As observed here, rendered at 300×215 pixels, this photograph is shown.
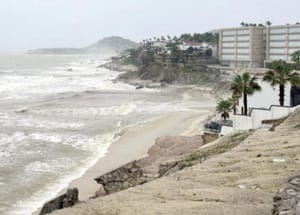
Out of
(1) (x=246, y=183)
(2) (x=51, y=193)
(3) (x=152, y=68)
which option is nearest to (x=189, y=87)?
(3) (x=152, y=68)

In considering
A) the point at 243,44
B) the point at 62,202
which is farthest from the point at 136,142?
the point at 243,44

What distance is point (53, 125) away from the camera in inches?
1757

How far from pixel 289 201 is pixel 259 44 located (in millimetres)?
97623

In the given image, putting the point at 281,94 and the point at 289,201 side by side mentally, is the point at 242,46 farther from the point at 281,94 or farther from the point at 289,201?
the point at 289,201

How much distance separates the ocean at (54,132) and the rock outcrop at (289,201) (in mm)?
13420

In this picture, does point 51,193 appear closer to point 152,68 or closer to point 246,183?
point 246,183

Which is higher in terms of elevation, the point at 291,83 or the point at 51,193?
the point at 291,83

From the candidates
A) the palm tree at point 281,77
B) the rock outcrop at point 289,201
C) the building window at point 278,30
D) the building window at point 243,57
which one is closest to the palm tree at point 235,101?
the palm tree at point 281,77

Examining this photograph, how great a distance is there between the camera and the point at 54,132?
1599 inches

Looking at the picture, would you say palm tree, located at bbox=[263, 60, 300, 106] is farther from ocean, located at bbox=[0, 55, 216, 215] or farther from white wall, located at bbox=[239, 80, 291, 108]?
ocean, located at bbox=[0, 55, 216, 215]

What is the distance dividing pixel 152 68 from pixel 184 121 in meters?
66.9

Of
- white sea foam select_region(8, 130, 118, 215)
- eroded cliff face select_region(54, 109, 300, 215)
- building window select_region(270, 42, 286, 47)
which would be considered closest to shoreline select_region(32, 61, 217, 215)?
white sea foam select_region(8, 130, 118, 215)

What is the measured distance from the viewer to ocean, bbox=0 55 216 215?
964 inches

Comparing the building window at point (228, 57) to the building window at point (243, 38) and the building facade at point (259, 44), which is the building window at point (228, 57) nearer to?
the building facade at point (259, 44)
